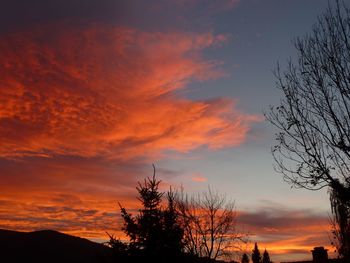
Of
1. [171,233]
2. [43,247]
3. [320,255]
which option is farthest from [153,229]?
[43,247]

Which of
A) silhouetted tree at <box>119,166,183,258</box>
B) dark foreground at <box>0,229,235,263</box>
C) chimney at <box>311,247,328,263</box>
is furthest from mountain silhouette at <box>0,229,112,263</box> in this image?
silhouetted tree at <box>119,166,183,258</box>

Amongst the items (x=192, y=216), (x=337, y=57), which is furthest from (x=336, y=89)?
(x=192, y=216)

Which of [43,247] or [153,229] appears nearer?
[153,229]

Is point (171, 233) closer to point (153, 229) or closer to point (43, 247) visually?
point (153, 229)

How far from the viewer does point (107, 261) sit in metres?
16.1

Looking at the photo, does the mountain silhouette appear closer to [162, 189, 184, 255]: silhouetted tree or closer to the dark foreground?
the dark foreground

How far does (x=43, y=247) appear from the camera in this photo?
108625 millimetres

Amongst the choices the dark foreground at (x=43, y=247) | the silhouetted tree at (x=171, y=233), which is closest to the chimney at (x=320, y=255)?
the silhouetted tree at (x=171, y=233)

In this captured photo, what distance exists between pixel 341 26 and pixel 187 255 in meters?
10.3

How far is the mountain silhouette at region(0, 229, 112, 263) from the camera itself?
327 ft

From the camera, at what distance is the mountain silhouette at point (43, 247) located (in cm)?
9972

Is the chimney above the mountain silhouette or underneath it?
underneath

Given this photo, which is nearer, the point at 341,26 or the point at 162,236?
the point at 341,26

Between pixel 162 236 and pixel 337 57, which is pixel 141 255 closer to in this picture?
pixel 162 236
